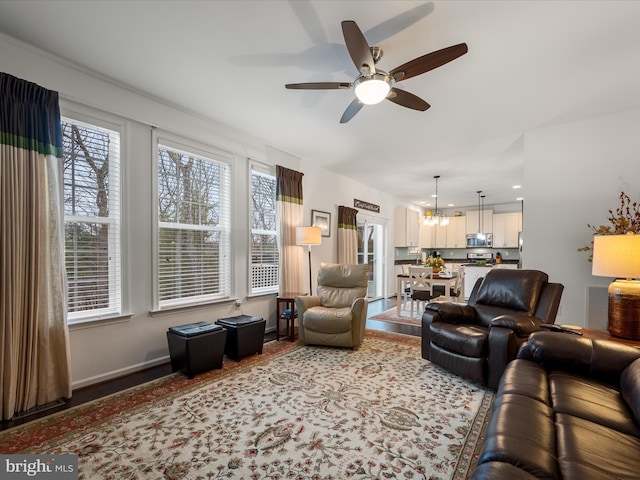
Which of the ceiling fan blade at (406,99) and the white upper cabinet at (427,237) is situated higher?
the ceiling fan blade at (406,99)

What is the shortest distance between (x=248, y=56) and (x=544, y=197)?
12.7ft

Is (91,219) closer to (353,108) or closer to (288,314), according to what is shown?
(288,314)

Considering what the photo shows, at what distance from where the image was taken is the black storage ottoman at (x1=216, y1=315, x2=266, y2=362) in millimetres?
3207

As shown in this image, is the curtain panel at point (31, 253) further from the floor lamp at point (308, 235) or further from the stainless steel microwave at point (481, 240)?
the stainless steel microwave at point (481, 240)

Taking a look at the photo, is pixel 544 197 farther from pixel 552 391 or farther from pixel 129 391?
pixel 129 391

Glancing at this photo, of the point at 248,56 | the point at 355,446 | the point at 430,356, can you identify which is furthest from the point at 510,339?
the point at 248,56

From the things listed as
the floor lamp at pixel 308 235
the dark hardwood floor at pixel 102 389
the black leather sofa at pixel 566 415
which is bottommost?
the dark hardwood floor at pixel 102 389

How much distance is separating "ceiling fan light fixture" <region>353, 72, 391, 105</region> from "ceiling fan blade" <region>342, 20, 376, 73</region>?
5cm

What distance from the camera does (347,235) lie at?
6051 mm

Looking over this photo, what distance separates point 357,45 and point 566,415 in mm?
2191

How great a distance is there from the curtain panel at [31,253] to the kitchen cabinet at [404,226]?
705cm

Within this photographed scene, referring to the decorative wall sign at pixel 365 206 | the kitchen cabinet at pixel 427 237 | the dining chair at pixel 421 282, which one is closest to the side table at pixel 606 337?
the dining chair at pixel 421 282

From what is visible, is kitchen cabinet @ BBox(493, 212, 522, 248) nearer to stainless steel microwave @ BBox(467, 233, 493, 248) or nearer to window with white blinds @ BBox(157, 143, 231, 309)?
stainless steel microwave @ BBox(467, 233, 493, 248)

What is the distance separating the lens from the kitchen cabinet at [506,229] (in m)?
8.55
